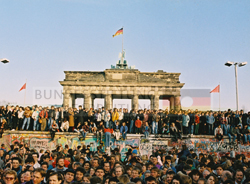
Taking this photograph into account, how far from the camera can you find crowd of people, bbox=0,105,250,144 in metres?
17.8

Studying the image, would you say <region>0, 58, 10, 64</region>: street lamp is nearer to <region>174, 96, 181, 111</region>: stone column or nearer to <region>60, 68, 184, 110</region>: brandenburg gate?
<region>60, 68, 184, 110</region>: brandenburg gate

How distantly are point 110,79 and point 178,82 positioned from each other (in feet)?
32.7

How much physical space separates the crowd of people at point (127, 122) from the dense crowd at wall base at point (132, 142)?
0.35 meters

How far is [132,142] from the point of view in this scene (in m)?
18.1

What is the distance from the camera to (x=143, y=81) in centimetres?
4053

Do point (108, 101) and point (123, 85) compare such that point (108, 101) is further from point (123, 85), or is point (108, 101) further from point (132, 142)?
point (132, 142)

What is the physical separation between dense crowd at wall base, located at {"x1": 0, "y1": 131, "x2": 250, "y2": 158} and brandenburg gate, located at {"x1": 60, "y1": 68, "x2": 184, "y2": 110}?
21.7 m

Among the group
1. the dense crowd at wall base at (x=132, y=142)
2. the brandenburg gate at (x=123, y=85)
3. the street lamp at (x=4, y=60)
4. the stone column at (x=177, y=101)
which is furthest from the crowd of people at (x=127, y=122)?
the brandenburg gate at (x=123, y=85)

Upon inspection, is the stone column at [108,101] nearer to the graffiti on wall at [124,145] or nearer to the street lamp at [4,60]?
the graffiti on wall at [124,145]

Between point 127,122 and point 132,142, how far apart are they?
4.40 feet

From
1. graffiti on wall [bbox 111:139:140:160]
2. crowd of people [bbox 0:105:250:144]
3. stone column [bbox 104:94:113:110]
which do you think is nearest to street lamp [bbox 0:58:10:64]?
crowd of people [bbox 0:105:250:144]

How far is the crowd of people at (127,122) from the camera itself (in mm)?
17781

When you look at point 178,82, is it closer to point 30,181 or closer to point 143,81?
point 143,81

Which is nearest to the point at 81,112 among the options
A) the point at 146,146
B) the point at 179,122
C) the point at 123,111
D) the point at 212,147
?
the point at 123,111
